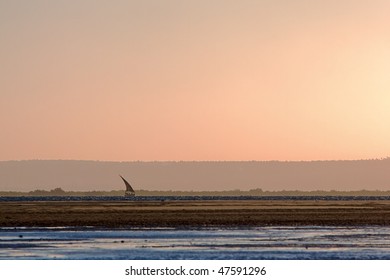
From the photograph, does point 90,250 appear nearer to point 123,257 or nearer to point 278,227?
point 123,257

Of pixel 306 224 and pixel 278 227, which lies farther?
pixel 306 224

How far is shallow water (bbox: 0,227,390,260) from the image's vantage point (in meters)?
45.5

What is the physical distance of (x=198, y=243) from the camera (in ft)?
169

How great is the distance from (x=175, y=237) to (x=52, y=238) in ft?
23.0

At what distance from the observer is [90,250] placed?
47594 mm

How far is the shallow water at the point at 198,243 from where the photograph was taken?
45531 mm
